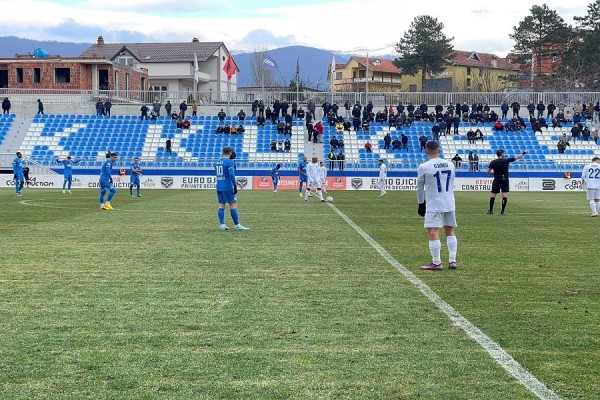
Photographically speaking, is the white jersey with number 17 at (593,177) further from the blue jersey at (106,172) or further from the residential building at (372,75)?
the residential building at (372,75)

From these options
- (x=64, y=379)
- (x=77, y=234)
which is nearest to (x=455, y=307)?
(x=64, y=379)

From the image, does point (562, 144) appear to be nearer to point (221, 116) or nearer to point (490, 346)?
point (221, 116)

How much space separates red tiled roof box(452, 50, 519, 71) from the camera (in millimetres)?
135875

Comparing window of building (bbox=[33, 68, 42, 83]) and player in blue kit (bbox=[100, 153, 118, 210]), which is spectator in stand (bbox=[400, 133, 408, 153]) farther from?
window of building (bbox=[33, 68, 42, 83])

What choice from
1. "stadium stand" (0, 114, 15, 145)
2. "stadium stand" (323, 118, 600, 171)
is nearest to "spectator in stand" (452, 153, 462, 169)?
"stadium stand" (323, 118, 600, 171)

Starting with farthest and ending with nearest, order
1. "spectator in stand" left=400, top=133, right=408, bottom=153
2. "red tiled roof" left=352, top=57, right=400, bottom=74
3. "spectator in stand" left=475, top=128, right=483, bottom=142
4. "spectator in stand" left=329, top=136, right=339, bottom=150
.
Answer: "red tiled roof" left=352, top=57, right=400, bottom=74, "spectator in stand" left=475, top=128, right=483, bottom=142, "spectator in stand" left=400, top=133, right=408, bottom=153, "spectator in stand" left=329, top=136, right=339, bottom=150

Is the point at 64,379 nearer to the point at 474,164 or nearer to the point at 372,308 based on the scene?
the point at 372,308

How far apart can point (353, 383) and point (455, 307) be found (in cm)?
332

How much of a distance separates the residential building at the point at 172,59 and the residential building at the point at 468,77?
35.5 meters

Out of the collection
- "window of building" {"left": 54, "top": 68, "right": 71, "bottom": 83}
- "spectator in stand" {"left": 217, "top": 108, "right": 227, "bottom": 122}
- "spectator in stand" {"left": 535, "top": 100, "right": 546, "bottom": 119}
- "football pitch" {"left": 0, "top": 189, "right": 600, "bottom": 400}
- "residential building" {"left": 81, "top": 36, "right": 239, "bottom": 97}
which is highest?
"residential building" {"left": 81, "top": 36, "right": 239, "bottom": 97}

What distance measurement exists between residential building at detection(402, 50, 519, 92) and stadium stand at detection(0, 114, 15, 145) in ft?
237

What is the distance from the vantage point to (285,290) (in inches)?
405

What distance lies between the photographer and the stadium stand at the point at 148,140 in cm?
5472

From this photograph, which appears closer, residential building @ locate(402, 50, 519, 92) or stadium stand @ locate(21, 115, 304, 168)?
stadium stand @ locate(21, 115, 304, 168)
